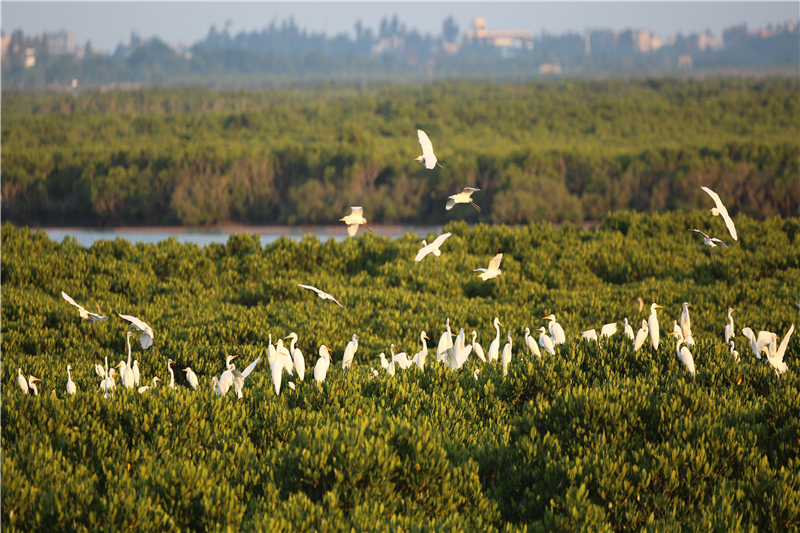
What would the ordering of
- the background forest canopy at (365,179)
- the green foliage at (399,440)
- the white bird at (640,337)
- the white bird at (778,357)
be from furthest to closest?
the background forest canopy at (365,179), the white bird at (640,337), the white bird at (778,357), the green foliage at (399,440)

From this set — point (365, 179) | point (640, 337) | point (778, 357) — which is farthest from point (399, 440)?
point (365, 179)

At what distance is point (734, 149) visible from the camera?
41.9 m

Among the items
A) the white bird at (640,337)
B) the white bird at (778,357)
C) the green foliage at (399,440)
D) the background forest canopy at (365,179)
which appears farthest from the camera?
the background forest canopy at (365,179)

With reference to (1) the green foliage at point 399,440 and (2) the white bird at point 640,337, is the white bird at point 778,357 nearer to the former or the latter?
(1) the green foliage at point 399,440

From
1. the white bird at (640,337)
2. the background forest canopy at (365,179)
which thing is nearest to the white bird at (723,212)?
the white bird at (640,337)

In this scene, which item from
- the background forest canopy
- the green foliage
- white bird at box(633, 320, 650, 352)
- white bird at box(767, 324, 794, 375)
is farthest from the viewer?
the background forest canopy

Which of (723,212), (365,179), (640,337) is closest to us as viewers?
(640,337)

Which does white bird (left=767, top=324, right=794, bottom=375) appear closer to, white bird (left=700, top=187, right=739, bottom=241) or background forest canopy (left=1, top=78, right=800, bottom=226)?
white bird (left=700, top=187, right=739, bottom=241)

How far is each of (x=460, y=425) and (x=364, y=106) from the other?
211 feet

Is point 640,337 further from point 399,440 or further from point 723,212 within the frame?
point 399,440

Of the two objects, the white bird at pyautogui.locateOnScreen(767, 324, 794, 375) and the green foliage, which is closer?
the green foliage

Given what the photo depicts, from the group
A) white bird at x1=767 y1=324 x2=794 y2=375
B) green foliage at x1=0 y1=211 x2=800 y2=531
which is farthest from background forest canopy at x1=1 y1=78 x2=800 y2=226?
white bird at x1=767 y1=324 x2=794 y2=375

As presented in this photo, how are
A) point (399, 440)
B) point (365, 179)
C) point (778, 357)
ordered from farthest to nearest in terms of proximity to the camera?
1. point (365, 179)
2. point (778, 357)
3. point (399, 440)

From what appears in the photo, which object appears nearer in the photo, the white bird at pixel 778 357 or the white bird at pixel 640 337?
the white bird at pixel 778 357
